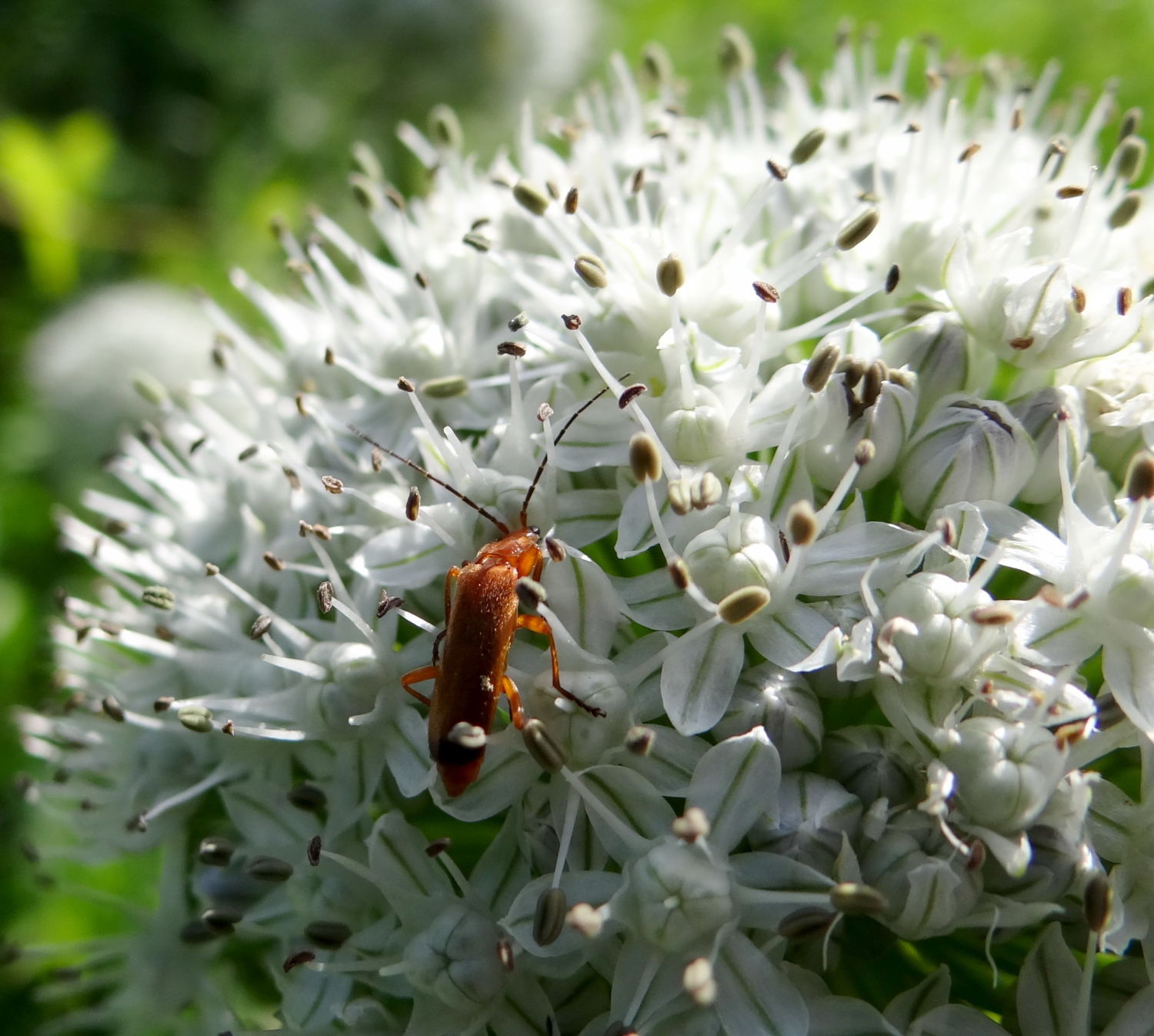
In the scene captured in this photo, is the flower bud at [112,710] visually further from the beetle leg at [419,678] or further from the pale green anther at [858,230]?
the pale green anther at [858,230]

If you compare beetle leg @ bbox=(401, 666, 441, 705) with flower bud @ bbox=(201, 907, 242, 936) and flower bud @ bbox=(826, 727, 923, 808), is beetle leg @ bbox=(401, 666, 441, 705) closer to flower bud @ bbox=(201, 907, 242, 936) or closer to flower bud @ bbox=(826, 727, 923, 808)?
flower bud @ bbox=(201, 907, 242, 936)

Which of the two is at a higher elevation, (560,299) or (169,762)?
(560,299)

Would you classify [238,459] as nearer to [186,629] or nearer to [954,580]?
[186,629]

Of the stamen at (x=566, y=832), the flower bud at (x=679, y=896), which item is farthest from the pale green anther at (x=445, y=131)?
the flower bud at (x=679, y=896)

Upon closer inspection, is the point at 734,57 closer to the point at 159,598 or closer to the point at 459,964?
the point at 159,598

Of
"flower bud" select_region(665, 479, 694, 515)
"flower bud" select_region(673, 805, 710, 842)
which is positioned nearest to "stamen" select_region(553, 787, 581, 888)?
"flower bud" select_region(673, 805, 710, 842)

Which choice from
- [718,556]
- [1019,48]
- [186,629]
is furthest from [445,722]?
[1019,48]
